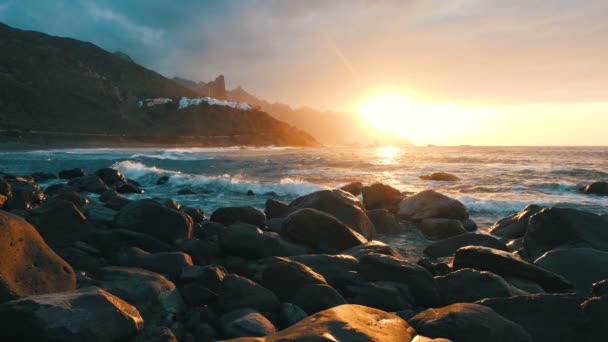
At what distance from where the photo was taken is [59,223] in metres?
6.95

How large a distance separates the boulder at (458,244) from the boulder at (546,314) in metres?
3.95

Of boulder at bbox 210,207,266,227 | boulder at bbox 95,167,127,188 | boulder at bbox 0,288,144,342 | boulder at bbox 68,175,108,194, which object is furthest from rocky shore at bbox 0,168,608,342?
boulder at bbox 95,167,127,188

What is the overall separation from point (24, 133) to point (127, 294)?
289 ft

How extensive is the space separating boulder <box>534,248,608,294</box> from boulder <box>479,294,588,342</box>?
6.63 ft

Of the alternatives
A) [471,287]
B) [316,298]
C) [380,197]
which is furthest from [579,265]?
[380,197]

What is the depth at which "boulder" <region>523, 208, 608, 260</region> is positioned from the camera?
305 inches

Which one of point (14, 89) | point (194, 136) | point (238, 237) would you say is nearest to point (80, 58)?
point (14, 89)

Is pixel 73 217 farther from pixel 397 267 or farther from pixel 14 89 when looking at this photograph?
pixel 14 89

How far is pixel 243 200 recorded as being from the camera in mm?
17141

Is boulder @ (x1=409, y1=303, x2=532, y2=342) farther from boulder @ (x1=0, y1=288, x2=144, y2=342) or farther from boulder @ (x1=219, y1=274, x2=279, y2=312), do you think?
boulder @ (x1=0, y1=288, x2=144, y2=342)

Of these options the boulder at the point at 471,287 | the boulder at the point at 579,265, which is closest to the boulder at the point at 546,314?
the boulder at the point at 471,287

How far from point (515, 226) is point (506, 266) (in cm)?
497

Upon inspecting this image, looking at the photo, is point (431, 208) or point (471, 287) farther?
point (431, 208)

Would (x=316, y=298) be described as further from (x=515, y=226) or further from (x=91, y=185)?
(x=91, y=185)
